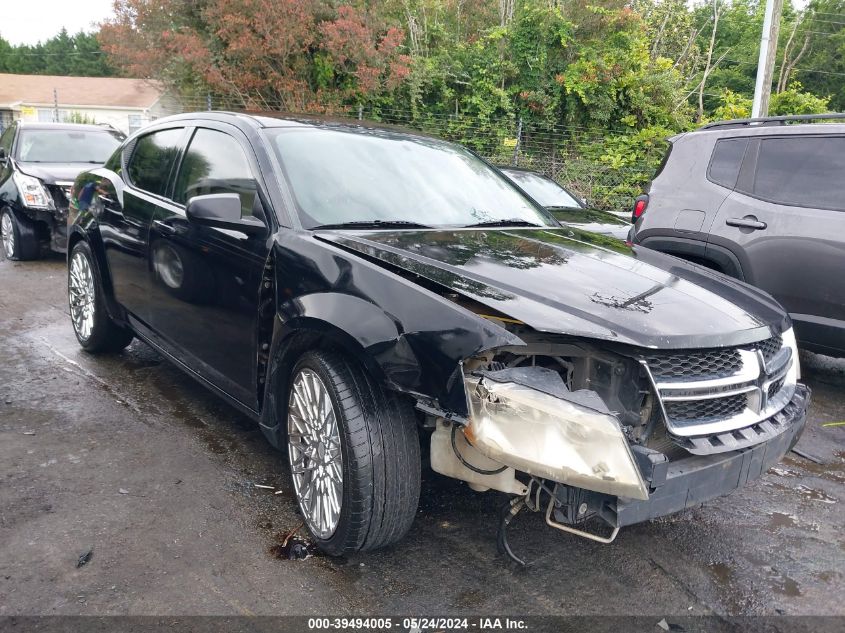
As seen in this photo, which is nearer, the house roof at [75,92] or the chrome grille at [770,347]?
the chrome grille at [770,347]

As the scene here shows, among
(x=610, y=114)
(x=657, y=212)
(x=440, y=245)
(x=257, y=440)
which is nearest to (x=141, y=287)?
(x=257, y=440)

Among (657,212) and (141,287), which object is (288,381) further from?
(657,212)

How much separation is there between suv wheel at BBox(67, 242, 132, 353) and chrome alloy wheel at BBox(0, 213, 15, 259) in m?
4.55

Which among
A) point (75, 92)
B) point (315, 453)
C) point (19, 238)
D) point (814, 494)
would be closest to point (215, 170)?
point (315, 453)

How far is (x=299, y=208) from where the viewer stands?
310 centimetres

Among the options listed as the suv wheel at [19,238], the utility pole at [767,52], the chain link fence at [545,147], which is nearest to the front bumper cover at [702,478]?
the suv wheel at [19,238]

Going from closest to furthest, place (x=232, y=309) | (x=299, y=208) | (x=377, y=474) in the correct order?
(x=377, y=474) < (x=299, y=208) < (x=232, y=309)

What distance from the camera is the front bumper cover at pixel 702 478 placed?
2217mm

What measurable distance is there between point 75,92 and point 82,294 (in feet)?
145

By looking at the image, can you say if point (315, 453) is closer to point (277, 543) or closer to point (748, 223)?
point (277, 543)

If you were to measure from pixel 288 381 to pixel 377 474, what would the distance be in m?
0.68

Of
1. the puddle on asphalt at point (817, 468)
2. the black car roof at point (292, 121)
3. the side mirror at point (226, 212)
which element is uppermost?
the black car roof at point (292, 121)

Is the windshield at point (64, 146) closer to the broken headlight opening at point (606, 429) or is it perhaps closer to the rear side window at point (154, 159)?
the rear side window at point (154, 159)

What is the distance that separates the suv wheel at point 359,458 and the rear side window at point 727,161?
3.83 metres
